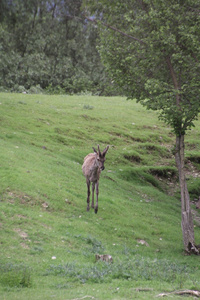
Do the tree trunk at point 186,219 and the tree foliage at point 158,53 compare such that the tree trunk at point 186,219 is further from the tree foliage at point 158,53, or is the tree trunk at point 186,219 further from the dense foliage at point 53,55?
the dense foliage at point 53,55

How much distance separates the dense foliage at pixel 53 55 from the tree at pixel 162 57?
2851 cm

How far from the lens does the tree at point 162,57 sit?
621 inches

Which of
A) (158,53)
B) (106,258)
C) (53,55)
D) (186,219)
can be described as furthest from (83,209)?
(53,55)

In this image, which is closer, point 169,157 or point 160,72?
point 160,72

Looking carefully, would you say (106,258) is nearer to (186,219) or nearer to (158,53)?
(186,219)

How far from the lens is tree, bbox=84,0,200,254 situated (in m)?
15.8

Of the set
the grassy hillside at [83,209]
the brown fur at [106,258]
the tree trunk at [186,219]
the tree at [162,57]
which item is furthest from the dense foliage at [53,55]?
the brown fur at [106,258]

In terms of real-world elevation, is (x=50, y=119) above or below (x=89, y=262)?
above

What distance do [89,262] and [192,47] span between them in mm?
10470

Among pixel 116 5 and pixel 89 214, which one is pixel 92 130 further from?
pixel 89 214

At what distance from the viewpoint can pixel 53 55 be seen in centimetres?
5781

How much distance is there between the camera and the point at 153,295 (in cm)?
816

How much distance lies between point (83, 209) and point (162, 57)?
767 cm

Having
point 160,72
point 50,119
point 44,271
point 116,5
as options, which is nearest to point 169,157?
point 50,119
